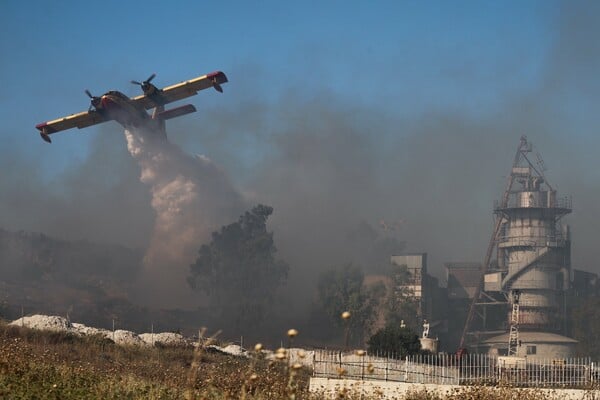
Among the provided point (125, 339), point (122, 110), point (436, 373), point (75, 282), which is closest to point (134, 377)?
point (436, 373)

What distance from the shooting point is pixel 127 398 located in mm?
21188

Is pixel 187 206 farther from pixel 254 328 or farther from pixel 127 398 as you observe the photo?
pixel 127 398

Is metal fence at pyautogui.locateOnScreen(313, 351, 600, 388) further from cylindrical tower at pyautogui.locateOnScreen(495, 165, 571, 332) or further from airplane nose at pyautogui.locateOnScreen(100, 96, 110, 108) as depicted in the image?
cylindrical tower at pyautogui.locateOnScreen(495, 165, 571, 332)

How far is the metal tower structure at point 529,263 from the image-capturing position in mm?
112500

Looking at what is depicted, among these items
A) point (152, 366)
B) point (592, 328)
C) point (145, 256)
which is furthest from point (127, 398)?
point (592, 328)

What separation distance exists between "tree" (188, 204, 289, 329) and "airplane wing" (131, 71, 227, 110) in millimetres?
26820

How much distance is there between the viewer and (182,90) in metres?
78.9

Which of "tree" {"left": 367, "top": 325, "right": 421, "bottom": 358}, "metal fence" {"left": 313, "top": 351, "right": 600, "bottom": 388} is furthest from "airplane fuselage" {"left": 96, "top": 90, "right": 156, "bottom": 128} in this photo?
"metal fence" {"left": 313, "top": 351, "right": 600, "bottom": 388}

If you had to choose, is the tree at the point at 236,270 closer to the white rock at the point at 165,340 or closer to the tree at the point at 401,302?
the tree at the point at 401,302

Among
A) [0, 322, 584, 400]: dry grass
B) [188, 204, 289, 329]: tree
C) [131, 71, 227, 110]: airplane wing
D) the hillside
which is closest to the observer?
[0, 322, 584, 400]: dry grass

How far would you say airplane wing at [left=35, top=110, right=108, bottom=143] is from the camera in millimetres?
81625

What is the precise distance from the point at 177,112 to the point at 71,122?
391 inches

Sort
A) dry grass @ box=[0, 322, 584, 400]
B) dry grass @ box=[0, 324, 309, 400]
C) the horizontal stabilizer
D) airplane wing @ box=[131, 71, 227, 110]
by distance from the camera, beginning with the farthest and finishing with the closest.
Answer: the horizontal stabilizer, airplane wing @ box=[131, 71, 227, 110], dry grass @ box=[0, 324, 309, 400], dry grass @ box=[0, 322, 584, 400]

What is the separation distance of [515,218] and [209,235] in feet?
134
